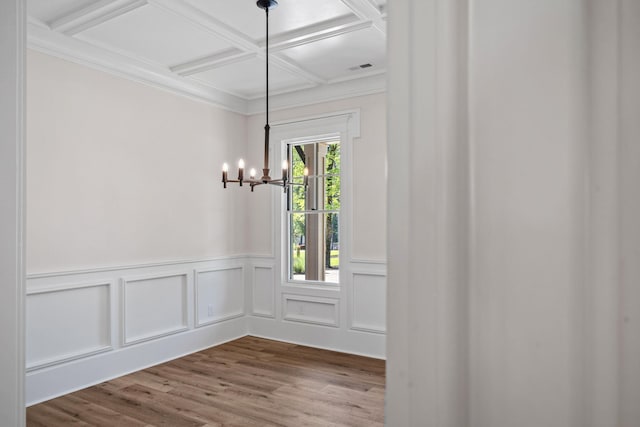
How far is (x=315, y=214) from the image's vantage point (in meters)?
4.74

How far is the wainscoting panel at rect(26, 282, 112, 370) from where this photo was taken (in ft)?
10.2

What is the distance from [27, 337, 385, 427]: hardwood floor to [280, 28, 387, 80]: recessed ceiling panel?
2.82 m

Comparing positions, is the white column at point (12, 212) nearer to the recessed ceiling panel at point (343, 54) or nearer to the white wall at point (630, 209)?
the white wall at point (630, 209)

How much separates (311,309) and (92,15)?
3338 mm

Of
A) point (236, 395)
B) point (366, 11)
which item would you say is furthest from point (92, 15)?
point (236, 395)

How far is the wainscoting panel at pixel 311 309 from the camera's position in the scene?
4.46 m

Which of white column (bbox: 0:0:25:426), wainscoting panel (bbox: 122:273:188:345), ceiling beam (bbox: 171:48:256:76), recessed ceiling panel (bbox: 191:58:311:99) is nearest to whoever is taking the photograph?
white column (bbox: 0:0:25:426)

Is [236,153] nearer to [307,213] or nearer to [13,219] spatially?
[307,213]

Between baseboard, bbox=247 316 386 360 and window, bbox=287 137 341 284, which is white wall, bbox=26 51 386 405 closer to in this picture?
baseboard, bbox=247 316 386 360

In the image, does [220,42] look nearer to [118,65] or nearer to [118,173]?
[118,65]

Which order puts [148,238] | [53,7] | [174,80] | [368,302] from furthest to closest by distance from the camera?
[368,302], [174,80], [148,238], [53,7]

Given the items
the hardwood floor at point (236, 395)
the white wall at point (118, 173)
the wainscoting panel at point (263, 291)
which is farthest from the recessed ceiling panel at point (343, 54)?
the hardwood floor at point (236, 395)

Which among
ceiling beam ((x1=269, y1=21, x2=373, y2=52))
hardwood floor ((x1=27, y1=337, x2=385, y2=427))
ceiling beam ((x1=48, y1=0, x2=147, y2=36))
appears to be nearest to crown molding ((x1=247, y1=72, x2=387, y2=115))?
ceiling beam ((x1=269, y1=21, x2=373, y2=52))

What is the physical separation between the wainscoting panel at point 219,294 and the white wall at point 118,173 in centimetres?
23
